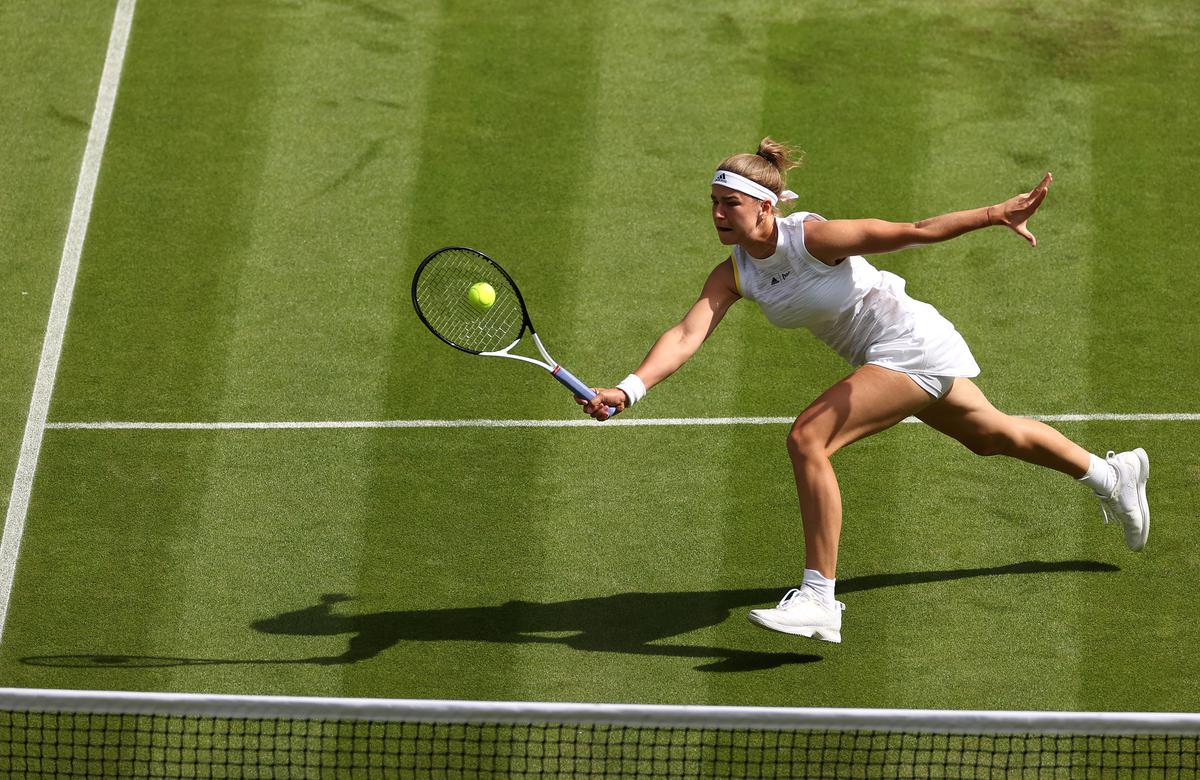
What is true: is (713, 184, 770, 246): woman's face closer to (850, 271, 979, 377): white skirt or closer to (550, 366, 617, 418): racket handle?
(850, 271, 979, 377): white skirt

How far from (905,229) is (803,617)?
5.62ft

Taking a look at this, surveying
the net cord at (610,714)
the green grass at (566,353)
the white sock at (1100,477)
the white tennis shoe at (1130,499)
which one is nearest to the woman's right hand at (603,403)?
the green grass at (566,353)

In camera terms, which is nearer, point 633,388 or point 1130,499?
point 633,388

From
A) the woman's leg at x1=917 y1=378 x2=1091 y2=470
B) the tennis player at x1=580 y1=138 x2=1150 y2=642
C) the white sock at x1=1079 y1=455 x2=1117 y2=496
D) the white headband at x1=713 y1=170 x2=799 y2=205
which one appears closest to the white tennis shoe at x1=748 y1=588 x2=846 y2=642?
the tennis player at x1=580 y1=138 x2=1150 y2=642

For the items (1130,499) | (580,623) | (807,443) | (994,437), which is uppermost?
(994,437)

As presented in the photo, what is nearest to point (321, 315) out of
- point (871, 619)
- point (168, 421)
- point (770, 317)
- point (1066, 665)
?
point (168, 421)

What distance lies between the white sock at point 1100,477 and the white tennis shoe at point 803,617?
1410 mm

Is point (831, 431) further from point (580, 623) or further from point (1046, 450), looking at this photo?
point (580, 623)

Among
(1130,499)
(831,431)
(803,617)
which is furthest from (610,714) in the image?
(1130,499)

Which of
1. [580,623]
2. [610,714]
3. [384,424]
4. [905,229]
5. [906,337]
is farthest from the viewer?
[384,424]

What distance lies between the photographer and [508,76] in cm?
1077

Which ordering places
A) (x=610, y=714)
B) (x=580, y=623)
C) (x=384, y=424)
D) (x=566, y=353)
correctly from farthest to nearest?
(x=566, y=353), (x=384, y=424), (x=580, y=623), (x=610, y=714)

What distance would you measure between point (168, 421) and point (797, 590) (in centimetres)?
363

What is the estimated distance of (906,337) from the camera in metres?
7.14
